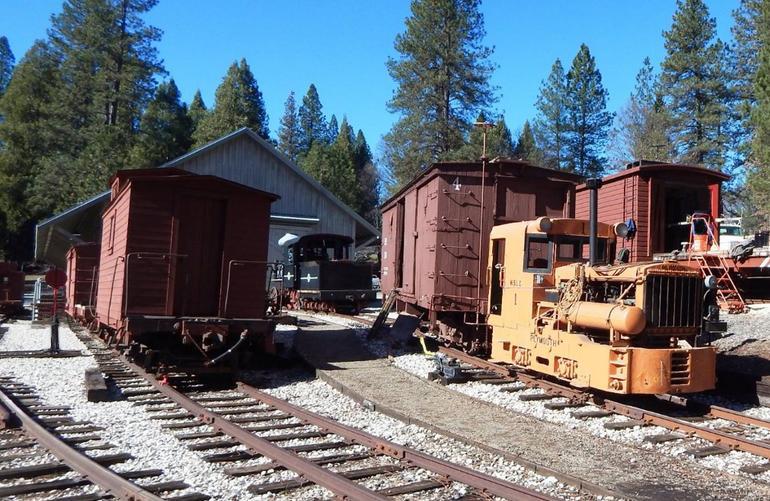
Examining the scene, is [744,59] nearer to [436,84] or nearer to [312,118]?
[436,84]

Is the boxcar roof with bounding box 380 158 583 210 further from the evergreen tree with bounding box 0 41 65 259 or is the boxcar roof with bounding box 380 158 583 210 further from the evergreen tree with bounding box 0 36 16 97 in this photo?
the evergreen tree with bounding box 0 36 16 97

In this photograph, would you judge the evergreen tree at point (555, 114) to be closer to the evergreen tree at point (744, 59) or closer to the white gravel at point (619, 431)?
the evergreen tree at point (744, 59)

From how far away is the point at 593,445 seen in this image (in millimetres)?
6324

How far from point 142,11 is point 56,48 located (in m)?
7.16

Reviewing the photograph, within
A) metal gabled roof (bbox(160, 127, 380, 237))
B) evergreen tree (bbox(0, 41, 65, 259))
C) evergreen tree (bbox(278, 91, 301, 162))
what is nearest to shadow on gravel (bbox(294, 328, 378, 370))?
metal gabled roof (bbox(160, 127, 380, 237))

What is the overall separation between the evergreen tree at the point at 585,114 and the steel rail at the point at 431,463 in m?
39.1

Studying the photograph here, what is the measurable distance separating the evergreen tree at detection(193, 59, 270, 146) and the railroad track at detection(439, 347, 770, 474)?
38.9m

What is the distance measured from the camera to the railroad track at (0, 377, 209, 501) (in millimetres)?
4676

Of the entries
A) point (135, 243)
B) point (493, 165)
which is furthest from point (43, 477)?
point (493, 165)

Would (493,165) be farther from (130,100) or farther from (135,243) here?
(130,100)

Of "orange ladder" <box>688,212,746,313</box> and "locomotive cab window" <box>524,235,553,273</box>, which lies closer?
"locomotive cab window" <box>524,235,553,273</box>

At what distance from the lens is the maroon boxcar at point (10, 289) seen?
21.0 meters

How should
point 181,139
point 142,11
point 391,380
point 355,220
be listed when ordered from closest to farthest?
point 391,380 < point 355,220 < point 142,11 < point 181,139

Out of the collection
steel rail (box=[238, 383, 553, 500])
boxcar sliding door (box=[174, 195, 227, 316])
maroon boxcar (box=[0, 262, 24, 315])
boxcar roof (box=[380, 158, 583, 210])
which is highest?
boxcar roof (box=[380, 158, 583, 210])
